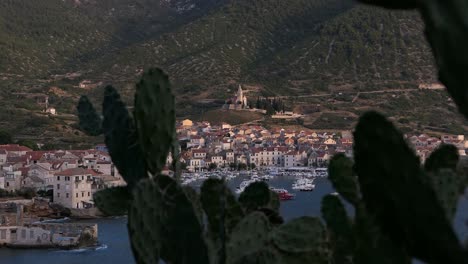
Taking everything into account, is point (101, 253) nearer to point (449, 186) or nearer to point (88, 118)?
point (88, 118)

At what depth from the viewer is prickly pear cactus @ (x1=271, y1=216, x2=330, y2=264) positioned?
6.14 feet

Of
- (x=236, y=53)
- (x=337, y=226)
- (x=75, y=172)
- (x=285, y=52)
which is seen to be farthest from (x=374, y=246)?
(x=285, y=52)

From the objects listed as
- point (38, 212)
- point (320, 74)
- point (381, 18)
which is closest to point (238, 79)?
point (320, 74)

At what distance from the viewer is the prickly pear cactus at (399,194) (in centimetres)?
87

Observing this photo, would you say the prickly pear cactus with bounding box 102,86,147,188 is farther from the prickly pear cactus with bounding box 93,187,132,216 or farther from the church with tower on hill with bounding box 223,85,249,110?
Answer: the church with tower on hill with bounding box 223,85,249,110

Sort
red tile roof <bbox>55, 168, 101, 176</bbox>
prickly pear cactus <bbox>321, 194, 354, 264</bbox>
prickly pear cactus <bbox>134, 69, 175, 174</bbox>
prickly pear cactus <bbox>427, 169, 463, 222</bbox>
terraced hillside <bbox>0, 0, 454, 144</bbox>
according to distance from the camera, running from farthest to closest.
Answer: terraced hillside <bbox>0, 0, 454, 144</bbox> → red tile roof <bbox>55, 168, 101, 176</bbox> → prickly pear cactus <bbox>321, 194, 354, 264</bbox> → prickly pear cactus <bbox>134, 69, 175, 174</bbox> → prickly pear cactus <bbox>427, 169, 463, 222</bbox>

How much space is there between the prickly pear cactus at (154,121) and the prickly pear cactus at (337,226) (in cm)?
61

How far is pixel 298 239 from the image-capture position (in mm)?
1890

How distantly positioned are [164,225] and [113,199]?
0.42 m

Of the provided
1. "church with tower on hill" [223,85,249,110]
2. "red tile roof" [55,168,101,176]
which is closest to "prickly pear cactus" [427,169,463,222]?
"red tile roof" [55,168,101,176]

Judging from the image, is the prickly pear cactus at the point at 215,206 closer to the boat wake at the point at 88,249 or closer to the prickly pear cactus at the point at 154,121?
the prickly pear cactus at the point at 154,121

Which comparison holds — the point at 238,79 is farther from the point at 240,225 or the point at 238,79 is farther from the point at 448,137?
the point at 240,225

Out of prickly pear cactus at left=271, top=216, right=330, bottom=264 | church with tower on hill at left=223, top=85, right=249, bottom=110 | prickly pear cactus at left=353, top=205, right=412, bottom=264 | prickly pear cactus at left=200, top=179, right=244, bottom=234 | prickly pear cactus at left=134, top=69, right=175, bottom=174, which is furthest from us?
church with tower on hill at left=223, top=85, right=249, bottom=110

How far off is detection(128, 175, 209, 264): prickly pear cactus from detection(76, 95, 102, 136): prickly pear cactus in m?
0.50
